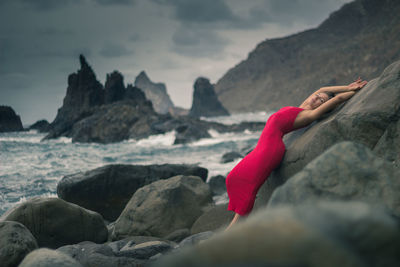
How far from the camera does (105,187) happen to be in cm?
762

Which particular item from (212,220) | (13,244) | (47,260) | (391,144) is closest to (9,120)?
(212,220)

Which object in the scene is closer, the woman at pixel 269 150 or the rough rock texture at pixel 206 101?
the woman at pixel 269 150

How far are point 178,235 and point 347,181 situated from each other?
3.92 meters

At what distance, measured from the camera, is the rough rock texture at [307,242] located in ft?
3.68

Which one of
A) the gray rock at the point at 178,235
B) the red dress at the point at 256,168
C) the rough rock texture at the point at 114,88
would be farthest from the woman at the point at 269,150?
the rough rock texture at the point at 114,88

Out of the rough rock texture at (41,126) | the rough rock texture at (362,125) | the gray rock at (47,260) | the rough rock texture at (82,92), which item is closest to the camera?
the gray rock at (47,260)

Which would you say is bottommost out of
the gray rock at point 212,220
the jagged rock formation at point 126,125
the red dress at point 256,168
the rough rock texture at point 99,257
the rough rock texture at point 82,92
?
the gray rock at point 212,220

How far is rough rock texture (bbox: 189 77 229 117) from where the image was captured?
14975 centimetres

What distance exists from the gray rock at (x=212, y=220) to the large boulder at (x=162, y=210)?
0.36 meters

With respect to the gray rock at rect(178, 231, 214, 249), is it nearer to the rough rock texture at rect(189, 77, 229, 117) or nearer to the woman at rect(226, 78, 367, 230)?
the woman at rect(226, 78, 367, 230)

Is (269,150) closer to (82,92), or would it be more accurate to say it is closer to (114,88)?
(114,88)

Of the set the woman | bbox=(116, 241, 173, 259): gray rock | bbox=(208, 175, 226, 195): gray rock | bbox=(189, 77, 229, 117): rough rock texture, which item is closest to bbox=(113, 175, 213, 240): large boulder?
bbox=(116, 241, 173, 259): gray rock

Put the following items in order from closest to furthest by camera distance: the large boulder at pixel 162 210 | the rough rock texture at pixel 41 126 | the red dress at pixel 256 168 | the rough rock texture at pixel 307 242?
the rough rock texture at pixel 307 242, the red dress at pixel 256 168, the large boulder at pixel 162 210, the rough rock texture at pixel 41 126

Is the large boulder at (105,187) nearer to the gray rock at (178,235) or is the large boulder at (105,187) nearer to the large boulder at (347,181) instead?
the gray rock at (178,235)
